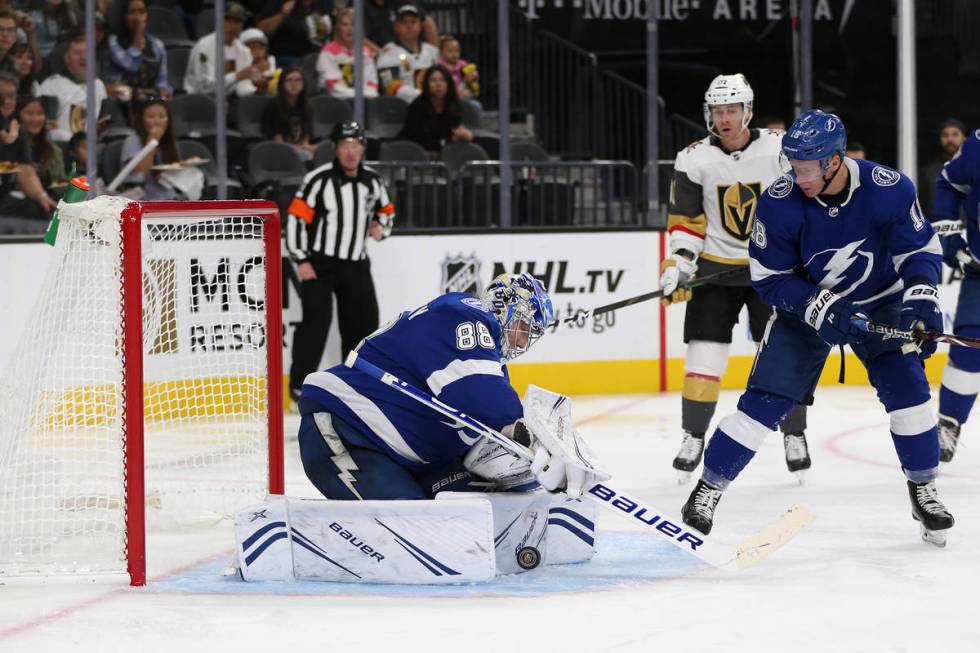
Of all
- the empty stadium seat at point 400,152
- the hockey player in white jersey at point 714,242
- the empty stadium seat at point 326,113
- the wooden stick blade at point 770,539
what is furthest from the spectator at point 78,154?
the wooden stick blade at point 770,539

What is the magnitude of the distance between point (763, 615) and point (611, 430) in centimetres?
272

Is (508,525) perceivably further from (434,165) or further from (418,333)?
(434,165)

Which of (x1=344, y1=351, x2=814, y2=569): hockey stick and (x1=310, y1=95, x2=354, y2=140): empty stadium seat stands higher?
(x1=310, y1=95, x2=354, y2=140): empty stadium seat

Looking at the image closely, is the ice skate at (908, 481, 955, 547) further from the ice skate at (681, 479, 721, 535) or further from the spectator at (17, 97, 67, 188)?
the spectator at (17, 97, 67, 188)

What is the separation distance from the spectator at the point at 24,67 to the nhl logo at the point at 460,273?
1.76 meters

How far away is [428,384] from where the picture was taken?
3.20 m

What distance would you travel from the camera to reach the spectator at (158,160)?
20.1 ft

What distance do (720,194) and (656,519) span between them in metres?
1.49

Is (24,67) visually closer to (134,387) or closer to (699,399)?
(699,399)

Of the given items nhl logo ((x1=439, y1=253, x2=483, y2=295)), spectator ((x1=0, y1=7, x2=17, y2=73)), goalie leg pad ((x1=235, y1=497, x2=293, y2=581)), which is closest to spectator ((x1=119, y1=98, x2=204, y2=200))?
spectator ((x1=0, y1=7, x2=17, y2=73))

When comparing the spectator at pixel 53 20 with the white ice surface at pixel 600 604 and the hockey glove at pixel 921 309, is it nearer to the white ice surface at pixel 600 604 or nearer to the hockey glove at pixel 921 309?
the white ice surface at pixel 600 604

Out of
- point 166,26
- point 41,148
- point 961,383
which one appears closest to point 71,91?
point 41,148

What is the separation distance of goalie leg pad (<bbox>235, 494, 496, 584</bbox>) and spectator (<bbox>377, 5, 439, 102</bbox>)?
4331 mm

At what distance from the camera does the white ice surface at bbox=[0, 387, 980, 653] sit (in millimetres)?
2770
